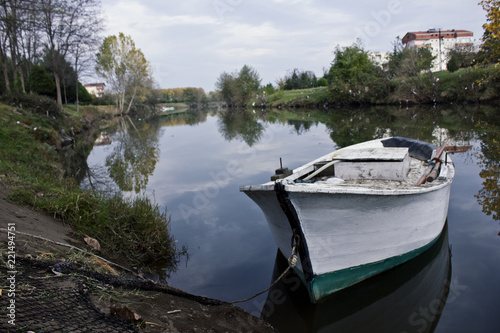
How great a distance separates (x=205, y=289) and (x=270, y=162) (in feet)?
26.7

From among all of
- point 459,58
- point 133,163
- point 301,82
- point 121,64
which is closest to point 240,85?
point 301,82

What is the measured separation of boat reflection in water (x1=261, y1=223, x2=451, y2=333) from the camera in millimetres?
4066

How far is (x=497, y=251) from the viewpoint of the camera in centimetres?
542

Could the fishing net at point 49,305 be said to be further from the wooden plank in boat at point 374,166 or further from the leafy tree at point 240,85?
the leafy tree at point 240,85

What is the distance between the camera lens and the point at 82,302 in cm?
294

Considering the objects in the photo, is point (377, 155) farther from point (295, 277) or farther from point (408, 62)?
point (408, 62)

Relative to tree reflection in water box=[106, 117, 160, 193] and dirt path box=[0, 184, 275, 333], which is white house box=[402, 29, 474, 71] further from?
dirt path box=[0, 184, 275, 333]

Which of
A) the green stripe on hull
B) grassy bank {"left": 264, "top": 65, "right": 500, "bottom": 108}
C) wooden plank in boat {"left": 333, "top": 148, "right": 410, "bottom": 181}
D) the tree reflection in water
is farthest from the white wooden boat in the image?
grassy bank {"left": 264, "top": 65, "right": 500, "bottom": 108}

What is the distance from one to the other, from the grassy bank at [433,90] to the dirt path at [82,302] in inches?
1058

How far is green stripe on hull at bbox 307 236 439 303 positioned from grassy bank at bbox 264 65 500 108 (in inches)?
966

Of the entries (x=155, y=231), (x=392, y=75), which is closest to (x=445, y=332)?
(x=155, y=231)

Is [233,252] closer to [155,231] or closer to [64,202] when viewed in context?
[155,231]

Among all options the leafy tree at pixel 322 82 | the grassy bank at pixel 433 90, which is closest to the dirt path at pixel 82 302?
the grassy bank at pixel 433 90

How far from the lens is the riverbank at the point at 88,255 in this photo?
298 cm
